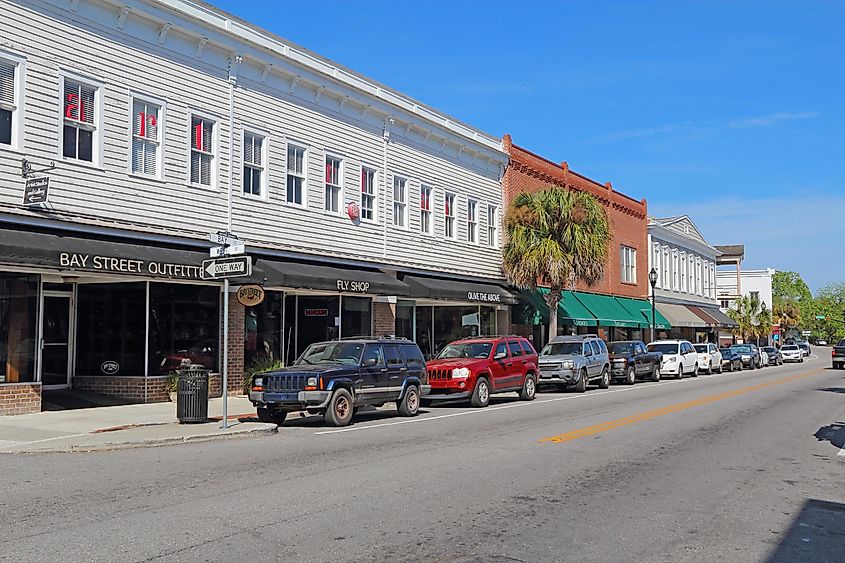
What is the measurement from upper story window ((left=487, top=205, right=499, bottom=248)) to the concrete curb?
65.4 feet

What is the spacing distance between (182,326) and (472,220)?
15.3 meters

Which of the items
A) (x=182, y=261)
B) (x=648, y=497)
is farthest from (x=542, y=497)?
(x=182, y=261)

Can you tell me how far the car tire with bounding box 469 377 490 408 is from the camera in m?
20.4

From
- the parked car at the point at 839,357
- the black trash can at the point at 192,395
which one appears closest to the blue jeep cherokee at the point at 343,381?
the black trash can at the point at 192,395

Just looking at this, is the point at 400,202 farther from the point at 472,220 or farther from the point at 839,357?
the point at 839,357

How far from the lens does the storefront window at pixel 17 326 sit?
1638cm

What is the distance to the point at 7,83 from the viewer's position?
16.3m

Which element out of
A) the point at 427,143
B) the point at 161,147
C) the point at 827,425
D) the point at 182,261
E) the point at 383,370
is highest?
the point at 427,143

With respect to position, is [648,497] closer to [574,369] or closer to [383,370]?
[383,370]

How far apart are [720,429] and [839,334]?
15151 centimetres

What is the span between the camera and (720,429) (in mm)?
15836

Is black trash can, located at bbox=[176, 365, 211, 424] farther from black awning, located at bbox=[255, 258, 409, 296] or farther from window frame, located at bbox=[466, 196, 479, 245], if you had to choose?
window frame, located at bbox=[466, 196, 479, 245]

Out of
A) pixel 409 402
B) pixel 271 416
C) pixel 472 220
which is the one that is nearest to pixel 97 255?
pixel 271 416

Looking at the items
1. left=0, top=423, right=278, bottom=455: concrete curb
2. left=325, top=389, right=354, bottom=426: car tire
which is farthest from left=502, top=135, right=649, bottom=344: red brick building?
left=0, top=423, right=278, bottom=455: concrete curb
